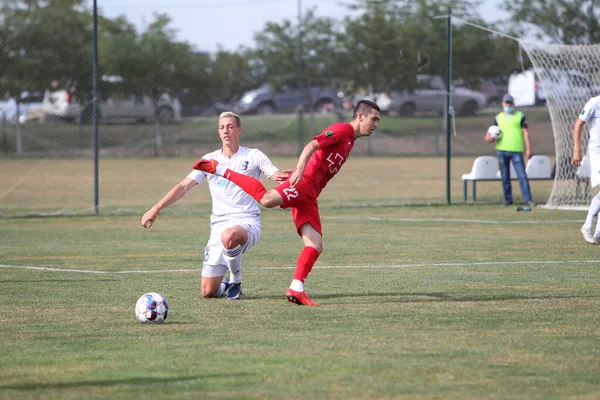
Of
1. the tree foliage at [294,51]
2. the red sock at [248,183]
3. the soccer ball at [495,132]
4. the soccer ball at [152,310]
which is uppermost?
the tree foliage at [294,51]

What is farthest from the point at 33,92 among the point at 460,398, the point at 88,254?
the point at 460,398

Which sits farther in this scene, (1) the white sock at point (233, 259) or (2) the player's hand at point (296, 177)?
→ (1) the white sock at point (233, 259)

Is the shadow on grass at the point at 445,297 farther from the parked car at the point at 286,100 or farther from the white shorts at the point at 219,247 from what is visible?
the parked car at the point at 286,100

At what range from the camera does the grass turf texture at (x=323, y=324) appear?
5680 mm

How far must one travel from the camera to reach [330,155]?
28.6ft

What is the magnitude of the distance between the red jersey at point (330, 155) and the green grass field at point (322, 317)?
109 centimetres

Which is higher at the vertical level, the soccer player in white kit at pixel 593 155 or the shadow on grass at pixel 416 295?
the soccer player in white kit at pixel 593 155

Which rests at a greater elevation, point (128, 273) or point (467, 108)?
point (467, 108)

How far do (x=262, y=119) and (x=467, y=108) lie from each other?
7.03m

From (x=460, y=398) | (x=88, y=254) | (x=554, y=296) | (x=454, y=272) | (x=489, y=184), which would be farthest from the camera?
(x=489, y=184)

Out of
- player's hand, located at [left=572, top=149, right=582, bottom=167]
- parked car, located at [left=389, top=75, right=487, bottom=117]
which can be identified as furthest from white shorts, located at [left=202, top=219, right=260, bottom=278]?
parked car, located at [left=389, top=75, right=487, bottom=117]

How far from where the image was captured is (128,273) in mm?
10812

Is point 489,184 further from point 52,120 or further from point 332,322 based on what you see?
point 332,322

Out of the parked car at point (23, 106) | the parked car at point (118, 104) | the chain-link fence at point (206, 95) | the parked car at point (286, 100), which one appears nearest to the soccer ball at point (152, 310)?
the chain-link fence at point (206, 95)
